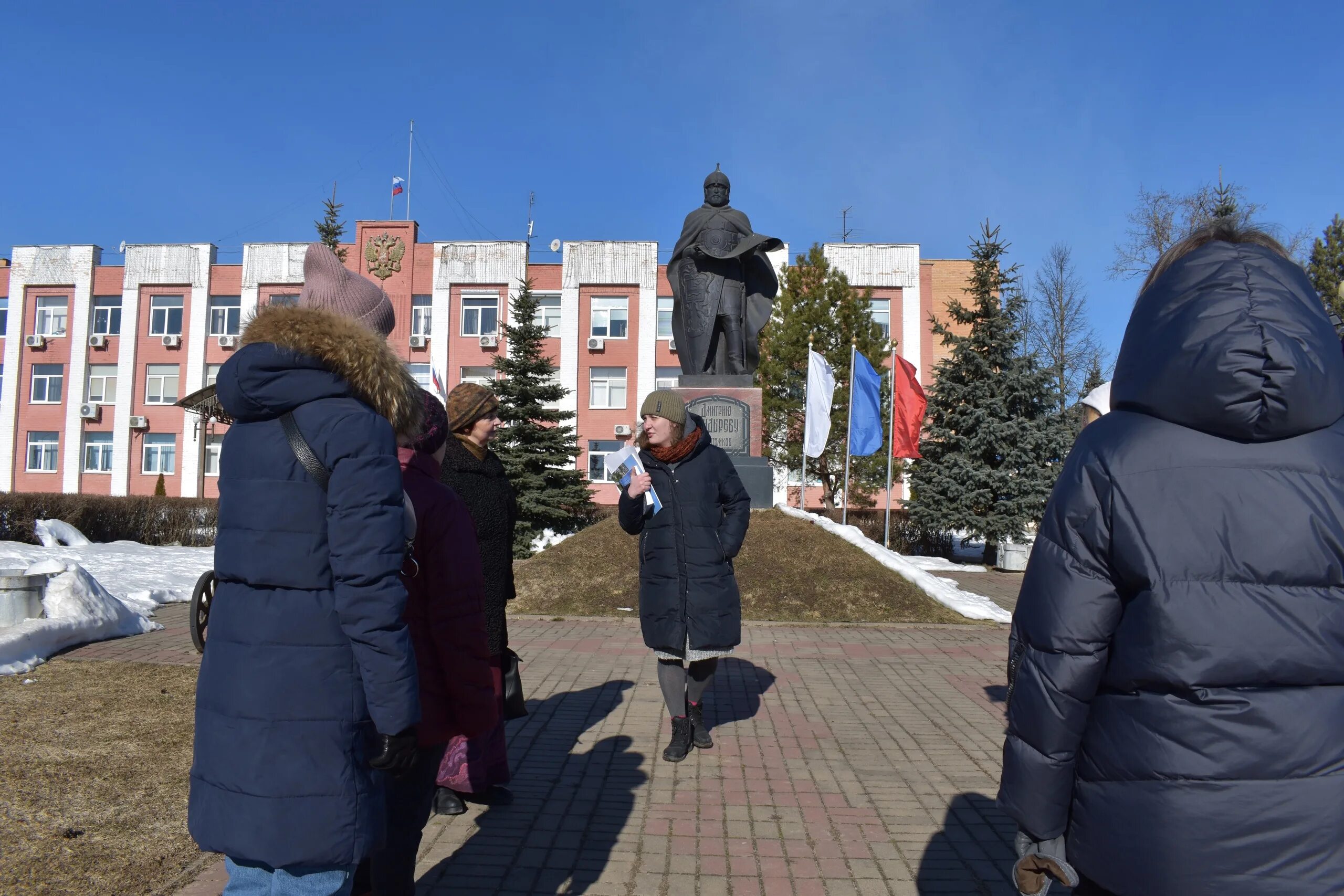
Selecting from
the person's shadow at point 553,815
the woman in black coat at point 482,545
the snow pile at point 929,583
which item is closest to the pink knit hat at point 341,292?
the woman in black coat at point 482,545

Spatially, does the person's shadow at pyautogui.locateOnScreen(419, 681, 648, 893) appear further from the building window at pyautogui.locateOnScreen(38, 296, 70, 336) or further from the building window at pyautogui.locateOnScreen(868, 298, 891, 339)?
the building window at pyautogui.locateOnScreen(38, 296, 70, 336)

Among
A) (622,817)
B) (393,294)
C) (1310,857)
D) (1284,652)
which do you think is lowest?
(622,817)

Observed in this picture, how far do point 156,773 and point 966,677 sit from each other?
5801 millimetres

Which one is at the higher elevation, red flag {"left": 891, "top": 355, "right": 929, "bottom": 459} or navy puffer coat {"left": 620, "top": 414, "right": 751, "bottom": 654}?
red flag {"left": 891, "top": 355, "right": 929, "bottom": 459}

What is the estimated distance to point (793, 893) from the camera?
344cm

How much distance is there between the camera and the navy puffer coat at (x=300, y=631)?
6.87ft

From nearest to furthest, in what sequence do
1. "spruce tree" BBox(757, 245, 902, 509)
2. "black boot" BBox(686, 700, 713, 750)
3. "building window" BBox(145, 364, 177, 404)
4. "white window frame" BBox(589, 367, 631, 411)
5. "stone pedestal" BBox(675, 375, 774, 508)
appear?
"black boot" BBox(686, 700, 713, 750)
"stone pedestal" BBox(675, 375, 774, 508)
"spruce tree" BBox(757, 245, 902, 509)
"white window frame" BBox(589, 367, 631, 411)
"building window" BBox(145, 364, 177, 404)

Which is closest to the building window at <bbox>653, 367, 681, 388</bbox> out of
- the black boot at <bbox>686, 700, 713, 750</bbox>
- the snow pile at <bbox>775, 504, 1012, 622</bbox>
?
the snow pile at <bbox>775, 504, 1012, 622</bbox>

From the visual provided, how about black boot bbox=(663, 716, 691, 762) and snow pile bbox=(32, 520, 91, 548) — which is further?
snow pile bbox=(32, 520, 91, 548)

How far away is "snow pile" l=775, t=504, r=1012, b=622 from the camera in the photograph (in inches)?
432

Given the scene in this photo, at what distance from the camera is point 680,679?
207 inches

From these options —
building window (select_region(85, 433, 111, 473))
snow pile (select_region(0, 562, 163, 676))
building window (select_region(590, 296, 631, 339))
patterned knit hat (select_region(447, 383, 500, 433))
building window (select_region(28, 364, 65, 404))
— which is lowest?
snow pile (select_region(0, 562, 163, 676))

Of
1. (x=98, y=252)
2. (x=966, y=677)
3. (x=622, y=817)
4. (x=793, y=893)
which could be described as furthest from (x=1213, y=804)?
(x=98, y=252)

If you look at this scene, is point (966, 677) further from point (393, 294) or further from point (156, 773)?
point (393, 294)
